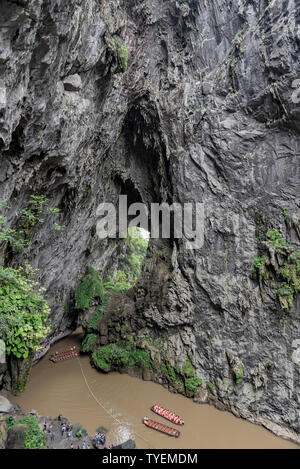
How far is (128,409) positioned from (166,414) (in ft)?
5.09

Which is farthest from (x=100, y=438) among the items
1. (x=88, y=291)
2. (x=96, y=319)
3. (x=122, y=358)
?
(x=88, y=291)

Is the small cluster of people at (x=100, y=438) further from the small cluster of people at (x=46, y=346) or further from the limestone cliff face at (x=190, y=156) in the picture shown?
the small cluster of people at (x=46, y=346)

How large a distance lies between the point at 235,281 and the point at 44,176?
30.4 feet

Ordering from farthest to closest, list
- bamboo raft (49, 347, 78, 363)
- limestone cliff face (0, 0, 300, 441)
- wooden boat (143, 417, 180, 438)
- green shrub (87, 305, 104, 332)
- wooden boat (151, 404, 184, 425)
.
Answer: green shrub (87, 305, 104, 332) → bamboo raft (49, 347, 78, 363) → wooden boat (151, 404, 184, 425) → wooden boat (143, 417, 180, 438) → limestone cliff face (0, 0, 300, 441)

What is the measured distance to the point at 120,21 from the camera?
39.4ft

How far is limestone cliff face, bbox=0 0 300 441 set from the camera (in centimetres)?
927

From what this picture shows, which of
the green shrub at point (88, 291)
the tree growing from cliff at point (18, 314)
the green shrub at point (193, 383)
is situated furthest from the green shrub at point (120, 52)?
the green shrub at point (193, 383)

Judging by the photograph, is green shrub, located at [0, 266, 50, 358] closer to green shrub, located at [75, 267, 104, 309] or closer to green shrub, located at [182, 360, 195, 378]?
green shrub, located at [182, 360, 195, 378]

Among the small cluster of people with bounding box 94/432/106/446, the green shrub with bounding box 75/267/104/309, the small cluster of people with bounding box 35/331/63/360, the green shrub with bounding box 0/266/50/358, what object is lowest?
the small cluster of people with bounding box 94/432/106/446

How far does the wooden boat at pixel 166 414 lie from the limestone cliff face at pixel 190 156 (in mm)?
2196

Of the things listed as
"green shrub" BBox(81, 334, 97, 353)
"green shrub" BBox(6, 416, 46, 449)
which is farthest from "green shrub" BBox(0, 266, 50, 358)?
"green shrub" BBox(81, 334, 97, 353)

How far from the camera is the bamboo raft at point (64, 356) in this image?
14.2m

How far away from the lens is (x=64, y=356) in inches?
571

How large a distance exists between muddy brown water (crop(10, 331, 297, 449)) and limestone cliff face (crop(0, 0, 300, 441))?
3.14 ft
